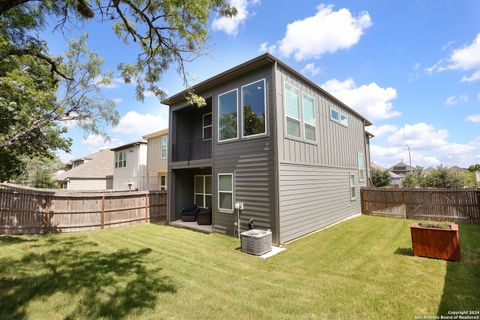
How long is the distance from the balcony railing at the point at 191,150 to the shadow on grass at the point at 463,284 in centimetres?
945

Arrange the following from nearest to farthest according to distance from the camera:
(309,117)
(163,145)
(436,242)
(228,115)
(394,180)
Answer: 1. (436,242)
2. (228,115)
3. (309,117)
4. (163,145)
5. (394,180)

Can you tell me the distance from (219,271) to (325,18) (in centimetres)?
855

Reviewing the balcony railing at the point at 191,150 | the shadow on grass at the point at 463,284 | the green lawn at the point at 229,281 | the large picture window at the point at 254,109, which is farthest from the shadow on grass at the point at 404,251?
the balcony railing at the point at 191,150

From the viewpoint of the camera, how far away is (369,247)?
673 cm

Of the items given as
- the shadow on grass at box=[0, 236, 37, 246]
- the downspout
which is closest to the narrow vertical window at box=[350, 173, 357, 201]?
the downspout

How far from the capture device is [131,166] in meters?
20.0

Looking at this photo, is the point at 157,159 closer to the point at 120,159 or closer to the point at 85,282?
the point at 120,159

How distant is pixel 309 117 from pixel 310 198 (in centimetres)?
329

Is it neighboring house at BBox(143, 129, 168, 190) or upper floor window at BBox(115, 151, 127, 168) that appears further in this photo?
upper floor window at BBox(115, 151, 127, 168)

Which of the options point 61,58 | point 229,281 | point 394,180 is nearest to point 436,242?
point 229,281

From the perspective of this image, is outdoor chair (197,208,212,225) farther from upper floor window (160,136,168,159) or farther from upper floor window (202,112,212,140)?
upper floor window (160,136,168,159)

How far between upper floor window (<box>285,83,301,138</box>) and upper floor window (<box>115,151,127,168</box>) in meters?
18.2

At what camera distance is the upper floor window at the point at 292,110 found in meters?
7.84

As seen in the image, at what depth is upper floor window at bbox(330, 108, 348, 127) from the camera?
434 inches
